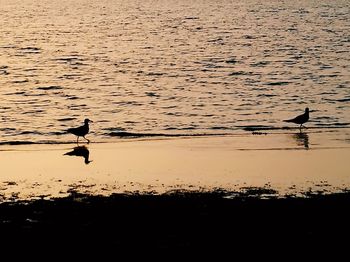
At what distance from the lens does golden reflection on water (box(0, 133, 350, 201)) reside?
49.6 feet

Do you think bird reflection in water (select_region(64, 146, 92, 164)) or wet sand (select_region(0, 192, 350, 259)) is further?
bird reflection in water (select_region(64, 146, 92, 164))

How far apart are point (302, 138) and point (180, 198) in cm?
890

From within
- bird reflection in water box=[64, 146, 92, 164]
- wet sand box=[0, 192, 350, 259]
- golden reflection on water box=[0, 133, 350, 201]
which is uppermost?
bird reflection in water box=[64, 146, 92, 164]

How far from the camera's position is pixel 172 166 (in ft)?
57.2

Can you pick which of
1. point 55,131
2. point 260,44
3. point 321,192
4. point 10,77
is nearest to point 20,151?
point 55,131

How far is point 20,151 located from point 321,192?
914 centimetres

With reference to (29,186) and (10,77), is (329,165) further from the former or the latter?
(10,77)

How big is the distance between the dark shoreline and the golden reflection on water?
1179 millimetres

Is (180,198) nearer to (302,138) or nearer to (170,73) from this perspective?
(302,138)

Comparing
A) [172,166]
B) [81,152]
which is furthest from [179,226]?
[81,152]

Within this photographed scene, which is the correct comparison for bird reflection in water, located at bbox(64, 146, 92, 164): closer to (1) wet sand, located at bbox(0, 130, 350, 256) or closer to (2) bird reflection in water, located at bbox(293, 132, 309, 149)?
(1) wet sand, located at bbox(0, 130, 350, 256)

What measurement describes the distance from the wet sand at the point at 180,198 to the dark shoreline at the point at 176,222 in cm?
1

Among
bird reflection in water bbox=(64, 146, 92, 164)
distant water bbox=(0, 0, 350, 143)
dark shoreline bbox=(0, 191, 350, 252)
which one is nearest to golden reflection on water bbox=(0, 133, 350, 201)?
bird reflection in water bbox=(64, 146, 92, 164)

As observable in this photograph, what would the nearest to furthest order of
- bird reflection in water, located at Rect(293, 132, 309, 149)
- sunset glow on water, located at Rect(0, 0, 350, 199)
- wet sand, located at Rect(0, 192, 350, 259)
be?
wet sand, located at Rect(0, 192, 350, 259) → sunset glow on water, located at Rect(0, 0, 350, 199) → bird reflection in water, located at Rect(293, 132, 309, 149)
